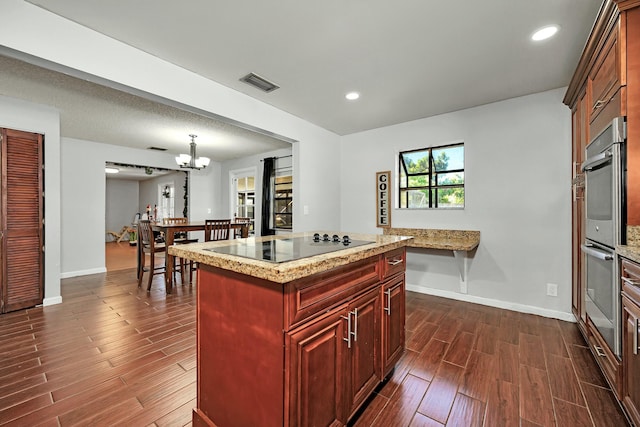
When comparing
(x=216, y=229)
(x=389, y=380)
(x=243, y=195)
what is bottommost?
(x=389, y=380)

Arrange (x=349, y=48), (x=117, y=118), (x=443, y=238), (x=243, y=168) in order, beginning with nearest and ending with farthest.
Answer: (x=349, y=48), (x=443, y=238), (x=117, y=118), (x=243, y=168)

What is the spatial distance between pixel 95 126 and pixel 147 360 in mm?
3720

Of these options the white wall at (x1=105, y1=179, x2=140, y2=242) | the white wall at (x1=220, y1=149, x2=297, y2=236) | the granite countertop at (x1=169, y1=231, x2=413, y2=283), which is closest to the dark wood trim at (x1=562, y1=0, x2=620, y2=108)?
the granite countertop at (x1=169, y1=231, x2=413, y2=283)

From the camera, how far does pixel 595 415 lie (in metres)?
1.52

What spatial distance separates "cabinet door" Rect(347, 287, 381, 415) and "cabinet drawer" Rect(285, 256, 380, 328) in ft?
0.27

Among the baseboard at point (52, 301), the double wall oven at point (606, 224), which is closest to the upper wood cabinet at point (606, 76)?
the double wall oven at point (606, 224)

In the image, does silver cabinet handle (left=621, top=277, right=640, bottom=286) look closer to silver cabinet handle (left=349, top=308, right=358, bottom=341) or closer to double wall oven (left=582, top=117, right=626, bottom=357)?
double wall oven (left=582, top=117, right=626, bottom=357)

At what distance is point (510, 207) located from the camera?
3104mm

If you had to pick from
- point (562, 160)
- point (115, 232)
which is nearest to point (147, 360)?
point (562, 160)

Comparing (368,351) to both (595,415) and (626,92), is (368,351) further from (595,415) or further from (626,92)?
(626,92)

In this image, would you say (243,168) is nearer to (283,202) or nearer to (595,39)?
(283,202)

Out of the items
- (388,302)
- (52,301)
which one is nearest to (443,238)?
(388,302)

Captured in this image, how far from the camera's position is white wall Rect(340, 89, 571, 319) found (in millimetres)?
2834

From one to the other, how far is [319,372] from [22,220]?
3853 mm
